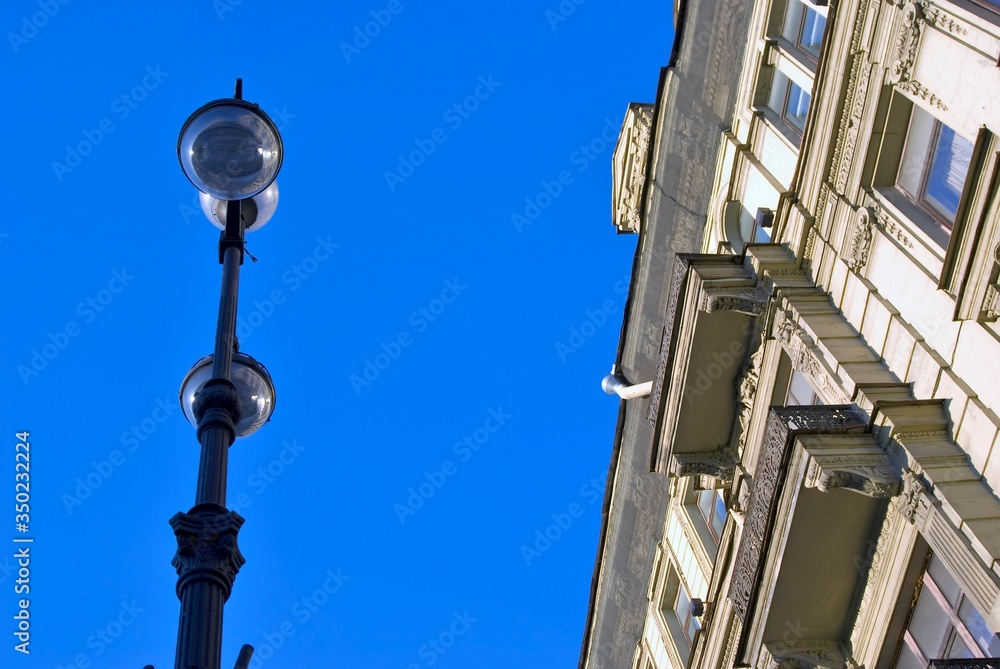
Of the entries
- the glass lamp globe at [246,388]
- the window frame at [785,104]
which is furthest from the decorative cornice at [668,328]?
the glass lamp globe at [246,388]

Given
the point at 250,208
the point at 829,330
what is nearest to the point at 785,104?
the point at 829,330

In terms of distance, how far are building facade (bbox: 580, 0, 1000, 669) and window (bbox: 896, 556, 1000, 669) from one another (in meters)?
0.02

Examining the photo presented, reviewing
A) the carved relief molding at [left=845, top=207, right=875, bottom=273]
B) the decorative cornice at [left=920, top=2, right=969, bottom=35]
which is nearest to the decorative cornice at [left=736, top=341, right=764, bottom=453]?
the carved relief molding at [left=845, top=207, right=875, bottom=273]

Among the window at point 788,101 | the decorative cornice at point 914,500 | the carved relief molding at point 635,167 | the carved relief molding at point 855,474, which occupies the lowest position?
the decorative cornice at point 914,500

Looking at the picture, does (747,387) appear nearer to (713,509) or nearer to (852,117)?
(713,509)

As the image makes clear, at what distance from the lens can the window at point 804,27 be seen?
13906 millimetres

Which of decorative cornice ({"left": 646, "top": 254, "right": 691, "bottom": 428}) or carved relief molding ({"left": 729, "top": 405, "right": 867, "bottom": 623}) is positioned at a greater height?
decorative cornice ({"left": 646, "top": 254, "right": 691, "bottom": 428})

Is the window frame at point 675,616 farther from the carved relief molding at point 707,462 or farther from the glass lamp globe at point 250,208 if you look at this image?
the glass lamp globe at point 250,208

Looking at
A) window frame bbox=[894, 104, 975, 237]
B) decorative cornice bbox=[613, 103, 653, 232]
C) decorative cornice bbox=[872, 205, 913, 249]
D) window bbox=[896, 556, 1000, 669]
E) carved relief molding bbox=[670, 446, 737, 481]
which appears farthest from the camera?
decorative cornice bbox=[613, 103, 653, 232]

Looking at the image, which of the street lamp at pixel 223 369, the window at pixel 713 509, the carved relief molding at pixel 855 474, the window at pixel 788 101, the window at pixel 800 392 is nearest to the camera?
the street lamp at pixel 223 369

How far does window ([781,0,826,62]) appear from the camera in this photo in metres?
13.9

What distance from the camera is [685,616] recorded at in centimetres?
1712

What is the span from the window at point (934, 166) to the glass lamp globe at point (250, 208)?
6311 mm

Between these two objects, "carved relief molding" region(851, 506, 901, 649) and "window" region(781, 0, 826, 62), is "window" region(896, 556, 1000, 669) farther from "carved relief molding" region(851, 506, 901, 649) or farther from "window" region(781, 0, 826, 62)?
"window" region(781, 0, 826, 62)
